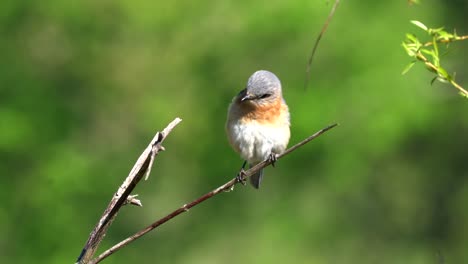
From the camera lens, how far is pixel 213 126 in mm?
14844

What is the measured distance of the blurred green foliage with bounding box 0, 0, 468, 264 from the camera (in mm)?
13648

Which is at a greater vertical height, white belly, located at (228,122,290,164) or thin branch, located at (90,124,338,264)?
thin branch, located at (90,124,338,264)

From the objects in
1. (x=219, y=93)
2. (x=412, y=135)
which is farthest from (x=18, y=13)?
(x=412, y=135)

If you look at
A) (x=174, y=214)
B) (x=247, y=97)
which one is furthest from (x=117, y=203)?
(x=247, y=97)

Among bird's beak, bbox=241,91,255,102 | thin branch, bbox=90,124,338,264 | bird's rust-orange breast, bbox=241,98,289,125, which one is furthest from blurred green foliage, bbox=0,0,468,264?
thin branch, bbox=90,124,338,264

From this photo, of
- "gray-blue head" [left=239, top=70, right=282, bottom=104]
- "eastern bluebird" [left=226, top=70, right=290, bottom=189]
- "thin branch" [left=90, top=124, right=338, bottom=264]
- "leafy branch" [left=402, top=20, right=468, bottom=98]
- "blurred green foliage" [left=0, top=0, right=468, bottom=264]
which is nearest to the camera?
"thin branch" [left=90, top=124, right=338, bottom=264]

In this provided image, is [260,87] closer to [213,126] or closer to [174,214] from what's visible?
[174,214]

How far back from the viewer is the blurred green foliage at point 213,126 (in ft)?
44.8

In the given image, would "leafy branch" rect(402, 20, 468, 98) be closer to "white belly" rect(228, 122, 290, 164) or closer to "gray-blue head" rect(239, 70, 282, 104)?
"gray-blue head" rect(239, 70, 282, 104)

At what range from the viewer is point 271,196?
1608 cm

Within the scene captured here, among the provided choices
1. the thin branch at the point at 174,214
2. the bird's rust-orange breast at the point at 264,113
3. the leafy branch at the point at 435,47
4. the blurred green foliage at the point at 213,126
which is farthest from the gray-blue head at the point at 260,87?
the blurred green foliage at the point at 213,126

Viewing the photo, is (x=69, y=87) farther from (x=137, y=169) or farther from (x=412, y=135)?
(x=137, y=169)

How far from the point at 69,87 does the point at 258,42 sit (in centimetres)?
320

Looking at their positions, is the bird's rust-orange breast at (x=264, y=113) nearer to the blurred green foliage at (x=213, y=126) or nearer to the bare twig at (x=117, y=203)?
the bare twig at (x=117, y=203)
